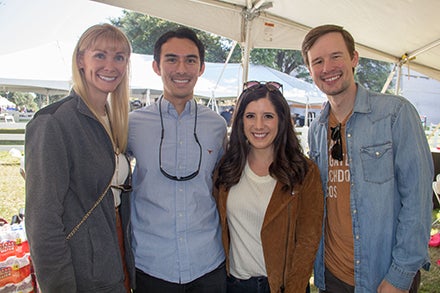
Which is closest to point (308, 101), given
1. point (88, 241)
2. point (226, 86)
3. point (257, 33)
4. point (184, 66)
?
point (226, 86)

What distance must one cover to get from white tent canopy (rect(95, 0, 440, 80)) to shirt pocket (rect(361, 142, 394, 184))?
207 cm

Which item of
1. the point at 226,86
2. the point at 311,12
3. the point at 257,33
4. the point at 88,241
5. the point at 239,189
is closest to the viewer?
the point at 88,241

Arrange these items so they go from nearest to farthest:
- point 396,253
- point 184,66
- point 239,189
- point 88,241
A: point 88,241
point 396,253
point 239,189
point 184,66

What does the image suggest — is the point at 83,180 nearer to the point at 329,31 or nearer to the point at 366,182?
the point at 366,182

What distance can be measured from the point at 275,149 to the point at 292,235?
59cm

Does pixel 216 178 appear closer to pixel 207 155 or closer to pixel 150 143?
pixel 207 155

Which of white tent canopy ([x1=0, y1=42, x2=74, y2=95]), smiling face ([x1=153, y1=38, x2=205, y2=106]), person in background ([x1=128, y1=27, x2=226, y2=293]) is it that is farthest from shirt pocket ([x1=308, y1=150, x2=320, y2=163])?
white tent canopy ([x1=0, y1=42, x2=74, y2=95])

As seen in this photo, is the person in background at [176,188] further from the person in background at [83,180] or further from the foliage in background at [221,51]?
the foliage in background at [221,51]

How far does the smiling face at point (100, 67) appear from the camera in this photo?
1.96 m

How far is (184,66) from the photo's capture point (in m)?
2.33

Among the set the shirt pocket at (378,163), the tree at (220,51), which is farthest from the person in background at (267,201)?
the tree at (220,51)

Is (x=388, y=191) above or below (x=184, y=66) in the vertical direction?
below

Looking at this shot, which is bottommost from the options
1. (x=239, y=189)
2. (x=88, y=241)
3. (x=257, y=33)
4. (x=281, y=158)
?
(x=88, y=241)

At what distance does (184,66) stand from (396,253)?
1.82m
